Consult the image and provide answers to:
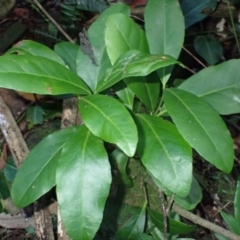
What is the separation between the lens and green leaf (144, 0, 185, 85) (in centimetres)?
119

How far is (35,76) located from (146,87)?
324mm

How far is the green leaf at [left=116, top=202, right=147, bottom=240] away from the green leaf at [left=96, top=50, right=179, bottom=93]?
49 cm

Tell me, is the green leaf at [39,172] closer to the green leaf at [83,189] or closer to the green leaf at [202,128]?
the green leaf at [83,189]

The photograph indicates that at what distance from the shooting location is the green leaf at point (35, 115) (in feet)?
5.92

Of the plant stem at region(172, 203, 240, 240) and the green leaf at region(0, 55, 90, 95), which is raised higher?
the green leaf at region(0, 55, 90, 95)

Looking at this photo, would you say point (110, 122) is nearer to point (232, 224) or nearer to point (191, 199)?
point (191, 199)

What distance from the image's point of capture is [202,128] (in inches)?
37.9

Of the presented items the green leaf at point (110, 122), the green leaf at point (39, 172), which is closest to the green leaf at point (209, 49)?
the green leaf at point (39, 172)

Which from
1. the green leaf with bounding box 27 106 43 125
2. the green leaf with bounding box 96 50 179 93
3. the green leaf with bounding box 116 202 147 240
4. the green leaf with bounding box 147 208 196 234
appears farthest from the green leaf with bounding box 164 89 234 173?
the green leaf with bounding box 27 106 43 125

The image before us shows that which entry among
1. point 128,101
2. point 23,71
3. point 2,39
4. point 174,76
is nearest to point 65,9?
point 2,39

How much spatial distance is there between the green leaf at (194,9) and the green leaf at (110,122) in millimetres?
1043

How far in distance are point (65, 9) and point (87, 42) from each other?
0.94 metres

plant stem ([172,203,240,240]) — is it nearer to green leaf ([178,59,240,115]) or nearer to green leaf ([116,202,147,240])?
green leaf ([116,202,147,240])

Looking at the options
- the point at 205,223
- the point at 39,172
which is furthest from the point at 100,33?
the point at 205,223
